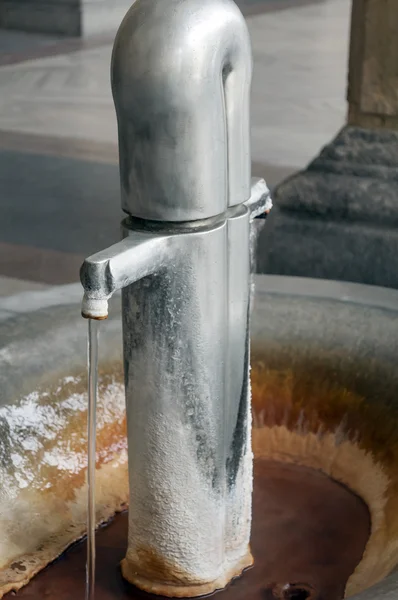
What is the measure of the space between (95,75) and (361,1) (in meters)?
3.77

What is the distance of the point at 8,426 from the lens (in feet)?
4.39

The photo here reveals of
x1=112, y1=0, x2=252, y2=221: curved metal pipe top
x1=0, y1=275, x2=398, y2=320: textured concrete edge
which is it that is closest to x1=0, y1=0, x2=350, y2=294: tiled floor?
x1=0, y1=275, x2=398, y2=320: textured concrete edge

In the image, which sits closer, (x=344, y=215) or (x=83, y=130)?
(x=344, y=215)

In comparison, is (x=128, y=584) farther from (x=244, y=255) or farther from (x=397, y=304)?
(x=397, y=304)

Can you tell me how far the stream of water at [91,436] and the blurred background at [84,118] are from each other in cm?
154

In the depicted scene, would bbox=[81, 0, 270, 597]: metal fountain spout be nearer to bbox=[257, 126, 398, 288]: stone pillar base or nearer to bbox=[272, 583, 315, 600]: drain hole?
bbox=[272, 583, 315, 600]: drain hole

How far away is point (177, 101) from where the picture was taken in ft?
3.49

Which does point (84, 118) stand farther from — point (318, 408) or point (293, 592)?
point (293, 592)

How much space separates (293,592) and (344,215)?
152cm

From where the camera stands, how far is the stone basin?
1.31 meters

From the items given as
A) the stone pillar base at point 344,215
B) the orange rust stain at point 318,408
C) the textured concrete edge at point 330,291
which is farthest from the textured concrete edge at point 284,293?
the stone pillar base at point 344,215

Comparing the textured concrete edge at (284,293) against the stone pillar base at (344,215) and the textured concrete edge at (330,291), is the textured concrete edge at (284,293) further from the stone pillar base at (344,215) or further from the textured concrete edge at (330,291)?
the stone pillar base at (344,215)

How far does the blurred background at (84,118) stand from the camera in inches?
131

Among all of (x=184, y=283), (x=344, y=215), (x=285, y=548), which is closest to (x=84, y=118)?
(x=344, y=215)
